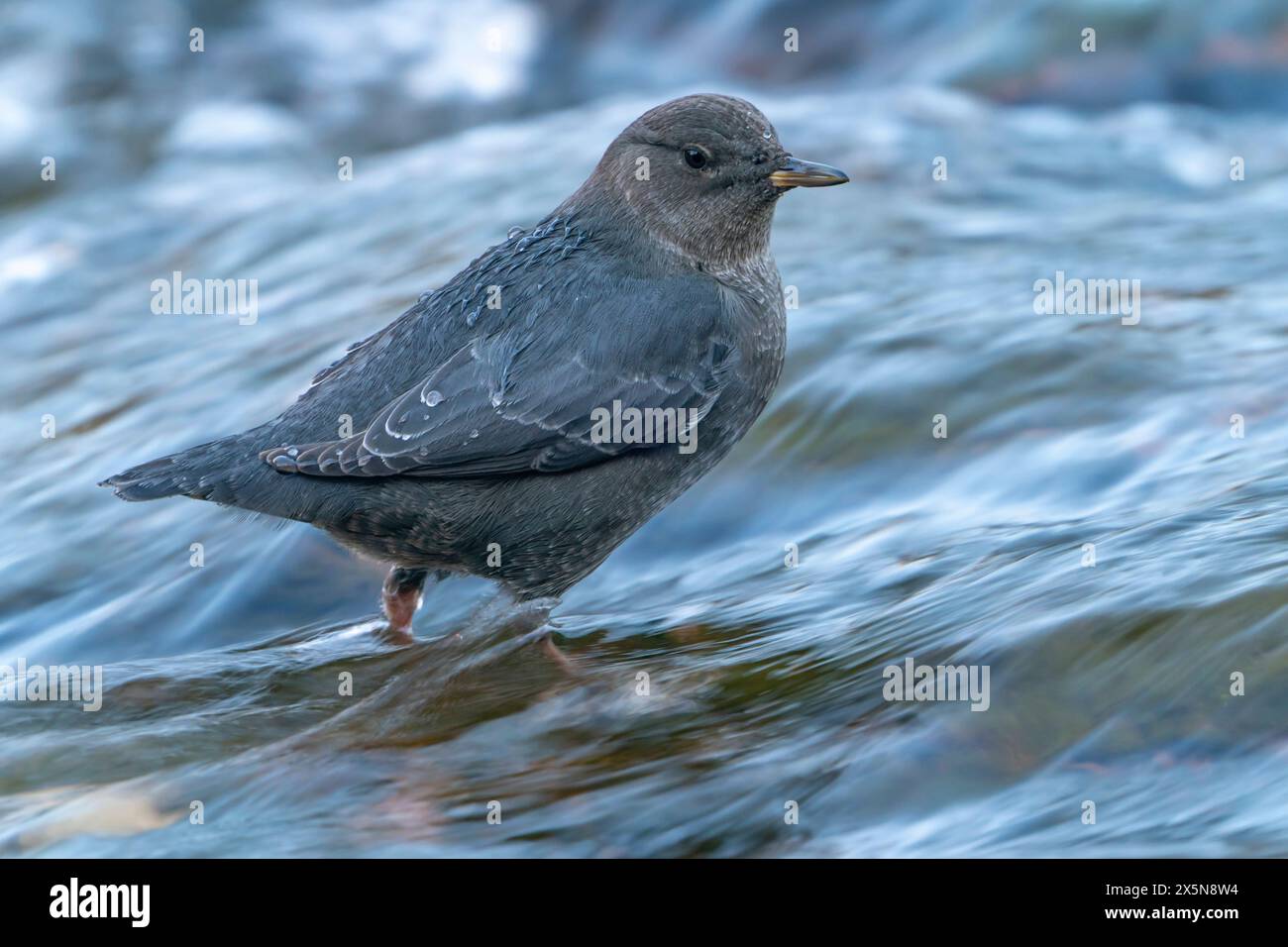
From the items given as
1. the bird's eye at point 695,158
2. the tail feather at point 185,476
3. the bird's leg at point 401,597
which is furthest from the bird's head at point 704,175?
Answer: the tail feather at point 185,476

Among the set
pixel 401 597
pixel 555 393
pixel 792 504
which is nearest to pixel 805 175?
pixel 555 393

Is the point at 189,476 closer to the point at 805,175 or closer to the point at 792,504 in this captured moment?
the point at 805,175

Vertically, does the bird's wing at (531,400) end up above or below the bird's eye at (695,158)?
below

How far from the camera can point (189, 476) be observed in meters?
4.88

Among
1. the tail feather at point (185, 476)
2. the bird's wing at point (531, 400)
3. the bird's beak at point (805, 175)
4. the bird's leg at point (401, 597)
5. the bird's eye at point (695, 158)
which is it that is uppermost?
the bird's eye at point (695, 158)

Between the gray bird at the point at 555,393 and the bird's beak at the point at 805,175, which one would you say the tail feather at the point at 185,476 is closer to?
the gray bird at the point at 555,393

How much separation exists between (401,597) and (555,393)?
1.00 metres

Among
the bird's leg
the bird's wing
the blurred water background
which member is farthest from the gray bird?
the blurred water background

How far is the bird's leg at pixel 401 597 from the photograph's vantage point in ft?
17.8

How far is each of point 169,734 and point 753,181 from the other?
8.21 ft

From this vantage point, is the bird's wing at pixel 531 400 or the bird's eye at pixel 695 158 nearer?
the bird's wing at pixel 531 400

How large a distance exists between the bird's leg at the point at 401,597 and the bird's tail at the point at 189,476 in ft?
2.38

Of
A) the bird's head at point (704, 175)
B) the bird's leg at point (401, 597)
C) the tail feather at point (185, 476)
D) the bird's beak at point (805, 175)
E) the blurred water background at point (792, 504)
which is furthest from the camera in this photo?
the bird's leg at point (401, 597)

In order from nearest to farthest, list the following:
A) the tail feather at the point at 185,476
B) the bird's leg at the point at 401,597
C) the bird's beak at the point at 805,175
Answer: the tail feather at the point at 185,476 → the bird's beak at the point at 805,175 → the bird's leg at the point at 401,597
